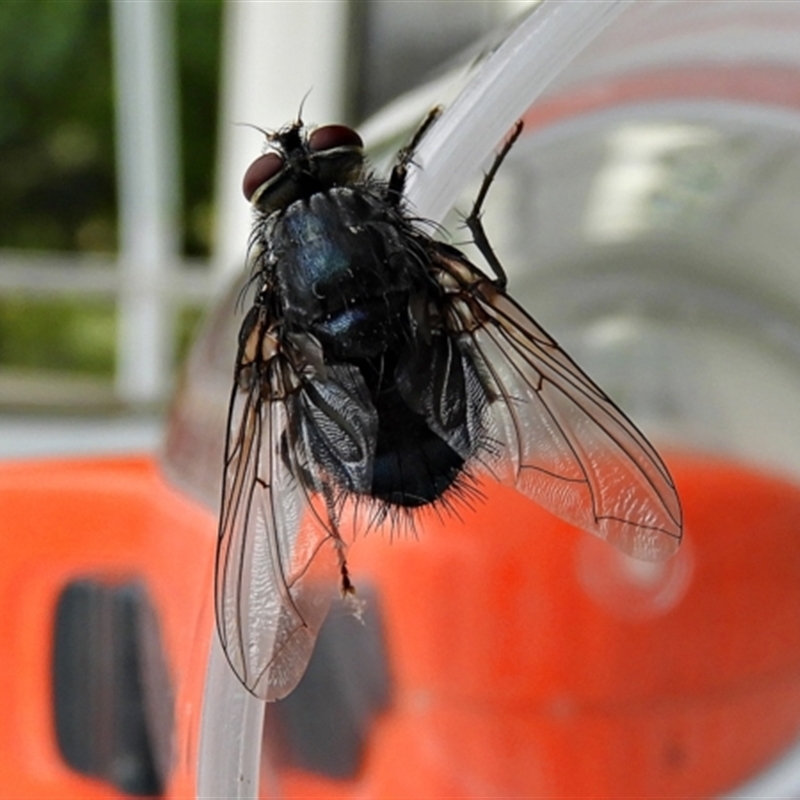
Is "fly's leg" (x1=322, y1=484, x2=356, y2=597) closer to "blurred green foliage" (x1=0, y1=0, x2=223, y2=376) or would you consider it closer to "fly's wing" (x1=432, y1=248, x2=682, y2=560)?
"fly's wing" (x1=432, y1=248, x2=682, y2=560)

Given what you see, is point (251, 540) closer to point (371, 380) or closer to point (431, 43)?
point (371, 380)

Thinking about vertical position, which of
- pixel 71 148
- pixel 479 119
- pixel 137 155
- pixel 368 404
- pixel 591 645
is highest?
pixel 71 148

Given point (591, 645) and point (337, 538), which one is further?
point (591, 645)

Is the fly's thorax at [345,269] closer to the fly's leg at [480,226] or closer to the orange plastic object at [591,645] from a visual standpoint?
the fly's leg at [480,226]

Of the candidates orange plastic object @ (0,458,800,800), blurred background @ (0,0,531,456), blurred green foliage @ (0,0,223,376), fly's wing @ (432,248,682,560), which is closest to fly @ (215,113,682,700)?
fly's wing @ (432,248,682,560)

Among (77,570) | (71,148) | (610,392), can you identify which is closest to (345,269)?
(77,570)

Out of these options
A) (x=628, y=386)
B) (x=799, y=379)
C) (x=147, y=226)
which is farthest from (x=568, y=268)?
(x=147, y=226)

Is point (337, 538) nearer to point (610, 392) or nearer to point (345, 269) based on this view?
point (345, 269)
